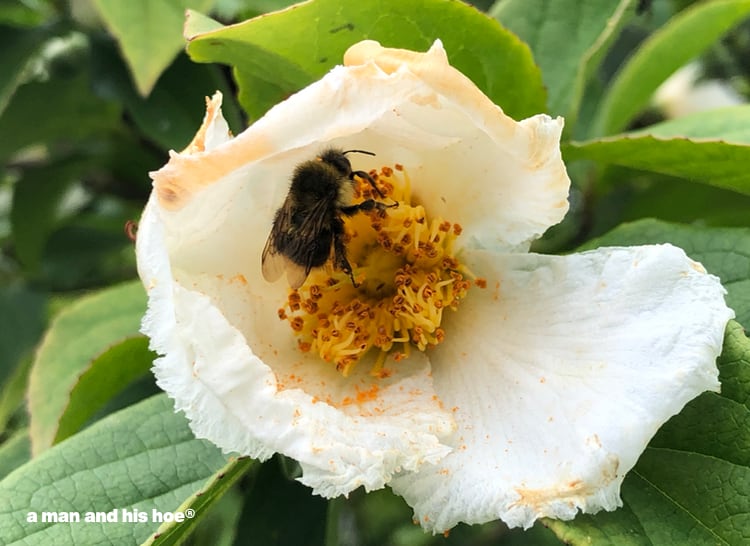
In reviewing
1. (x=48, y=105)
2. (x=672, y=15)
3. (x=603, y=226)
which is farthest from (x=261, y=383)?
(x=672, y=15)

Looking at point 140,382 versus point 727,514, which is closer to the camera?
point 727,514

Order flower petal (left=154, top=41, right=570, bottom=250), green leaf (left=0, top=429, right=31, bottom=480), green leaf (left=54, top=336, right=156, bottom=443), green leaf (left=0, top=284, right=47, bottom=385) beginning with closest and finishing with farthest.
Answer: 1. flower petal (left=154, top=41, right=570, bottom=250)
2. green leaf (left=54, top=336, right=156, bottom=443)
3. green leaf (left=0, top=429, right=31, bottom=480)
4. green leaf (left=0, top=284, right=47, bottom=385)

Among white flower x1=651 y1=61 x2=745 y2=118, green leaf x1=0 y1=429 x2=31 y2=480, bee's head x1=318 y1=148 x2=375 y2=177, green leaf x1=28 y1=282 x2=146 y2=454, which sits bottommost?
green leaf x1=0 y1=429 x2=31 y2=480

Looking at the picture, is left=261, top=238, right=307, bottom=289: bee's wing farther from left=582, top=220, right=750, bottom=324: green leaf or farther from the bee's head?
left=582, top=220, right=750, bottom=324: green leaf

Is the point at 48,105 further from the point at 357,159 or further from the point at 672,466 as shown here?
the point at 672,466

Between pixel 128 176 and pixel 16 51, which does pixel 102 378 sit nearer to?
pixel 16 51

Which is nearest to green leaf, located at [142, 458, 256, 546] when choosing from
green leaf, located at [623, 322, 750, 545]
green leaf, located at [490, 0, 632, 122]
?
green leaf, located at [623, 322, 750, 545]
